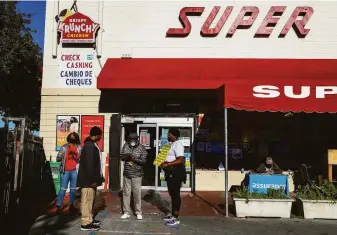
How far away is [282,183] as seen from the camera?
808cm

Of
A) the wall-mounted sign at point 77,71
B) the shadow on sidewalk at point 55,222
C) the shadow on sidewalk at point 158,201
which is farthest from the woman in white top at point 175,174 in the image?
the wall-mounted sign at point 77,71

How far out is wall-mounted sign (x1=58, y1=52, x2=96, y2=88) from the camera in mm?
11523

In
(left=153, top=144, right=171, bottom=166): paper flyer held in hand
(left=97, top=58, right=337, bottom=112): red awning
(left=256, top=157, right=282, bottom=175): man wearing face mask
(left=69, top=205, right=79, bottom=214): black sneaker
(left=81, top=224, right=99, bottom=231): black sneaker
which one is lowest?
(left=81, top=224, right=99, bottom=231): black sneaker

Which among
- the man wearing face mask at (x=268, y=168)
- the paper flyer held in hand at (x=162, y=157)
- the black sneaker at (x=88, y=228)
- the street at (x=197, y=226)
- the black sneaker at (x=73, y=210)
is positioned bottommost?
the street at (x=197, y=226)

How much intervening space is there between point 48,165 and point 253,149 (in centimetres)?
584

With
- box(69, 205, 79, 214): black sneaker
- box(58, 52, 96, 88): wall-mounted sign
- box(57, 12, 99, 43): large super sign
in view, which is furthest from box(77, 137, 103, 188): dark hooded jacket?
box(57, 12, 99, 43): large super sign

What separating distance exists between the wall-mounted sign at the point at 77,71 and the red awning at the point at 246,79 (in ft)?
2.56

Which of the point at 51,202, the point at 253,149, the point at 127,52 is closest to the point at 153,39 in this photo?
the point at 127,52

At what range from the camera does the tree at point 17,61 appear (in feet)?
45.8

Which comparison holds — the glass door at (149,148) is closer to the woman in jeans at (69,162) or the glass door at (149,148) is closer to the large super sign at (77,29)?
the large super sign at (77,29)

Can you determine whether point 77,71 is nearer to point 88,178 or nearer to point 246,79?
point 246,79

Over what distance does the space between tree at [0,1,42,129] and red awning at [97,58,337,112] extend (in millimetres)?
4952

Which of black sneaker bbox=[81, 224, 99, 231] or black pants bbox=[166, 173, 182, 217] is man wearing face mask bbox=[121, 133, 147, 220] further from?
black sneaker bbox=[81, 224, 99, 231]

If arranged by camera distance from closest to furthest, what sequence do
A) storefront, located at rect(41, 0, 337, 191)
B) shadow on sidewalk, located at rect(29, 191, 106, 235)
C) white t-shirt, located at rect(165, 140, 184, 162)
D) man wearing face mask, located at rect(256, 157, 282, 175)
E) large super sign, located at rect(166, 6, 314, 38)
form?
shadow on sidewalk, located at rect(29, 191, 106, 235) < white t-shirt, located at rect(165, 140, 184, 162) < man wearing face mask, located at rect(256, 157, 282, 175) < storefront, located at rect(41, 0, 337, 191) < large super sign, located at rect(166, 6, 314, 38)
